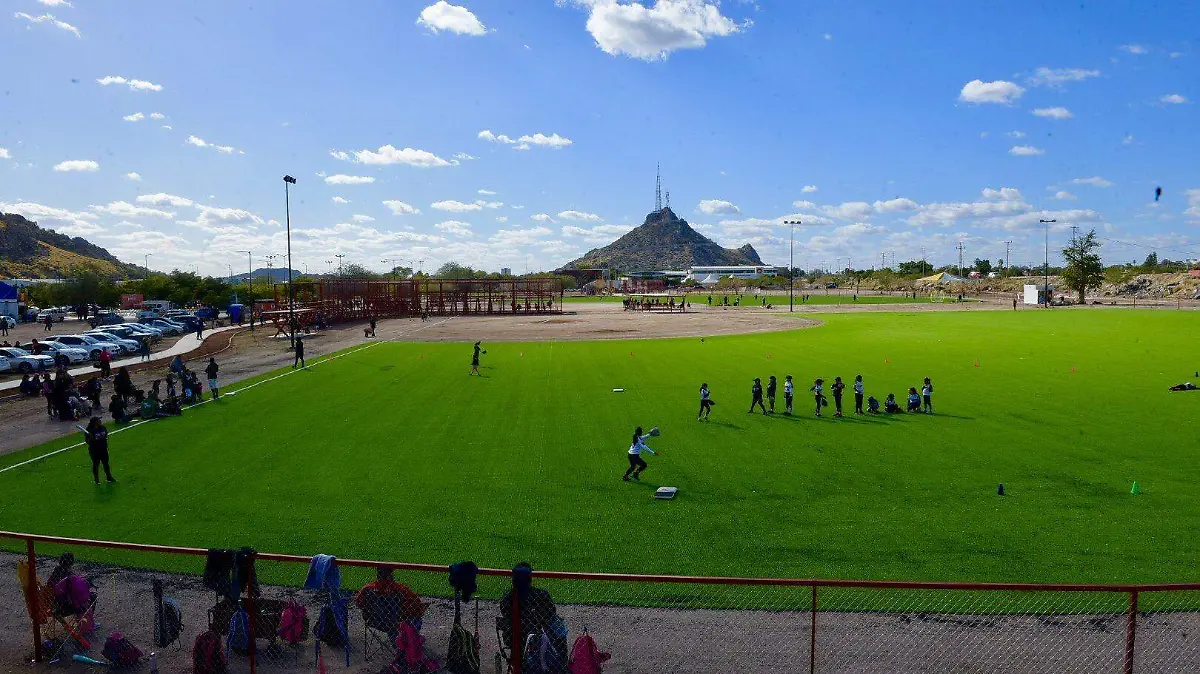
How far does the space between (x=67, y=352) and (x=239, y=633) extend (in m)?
41.3

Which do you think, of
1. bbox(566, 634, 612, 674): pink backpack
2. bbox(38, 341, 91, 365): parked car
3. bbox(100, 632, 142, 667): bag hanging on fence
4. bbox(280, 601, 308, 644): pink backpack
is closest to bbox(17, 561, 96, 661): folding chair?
bbox(100, 632, 142, 667): bag hanging on fence

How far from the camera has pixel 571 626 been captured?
8.61 metres

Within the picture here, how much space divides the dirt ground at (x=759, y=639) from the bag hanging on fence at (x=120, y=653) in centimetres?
25

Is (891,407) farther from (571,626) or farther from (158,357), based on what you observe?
(158,357)

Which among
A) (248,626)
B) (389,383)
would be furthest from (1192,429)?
(389,383)

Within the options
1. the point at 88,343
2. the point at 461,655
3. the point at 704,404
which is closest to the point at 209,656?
the point at 461,655

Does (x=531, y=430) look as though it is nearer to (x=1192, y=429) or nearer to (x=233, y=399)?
(x=233, y=399)

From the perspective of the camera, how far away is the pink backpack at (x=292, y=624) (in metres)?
7.78

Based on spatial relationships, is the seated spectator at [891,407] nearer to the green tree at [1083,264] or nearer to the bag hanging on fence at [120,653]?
the bag hanging on fence at [120,653]

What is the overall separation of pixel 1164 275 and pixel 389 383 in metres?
154

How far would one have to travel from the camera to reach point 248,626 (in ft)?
24.4

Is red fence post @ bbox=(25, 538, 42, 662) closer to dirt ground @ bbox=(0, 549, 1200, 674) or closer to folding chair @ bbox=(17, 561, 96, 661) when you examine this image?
folding chair @ bbox=(17, 561, 96, 661)

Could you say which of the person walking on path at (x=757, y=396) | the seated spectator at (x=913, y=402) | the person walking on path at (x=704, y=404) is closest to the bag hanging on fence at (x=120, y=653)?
the person walking on path at (x=704, y=404)

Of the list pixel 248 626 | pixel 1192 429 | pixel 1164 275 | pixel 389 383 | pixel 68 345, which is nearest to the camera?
pixel 248 626
